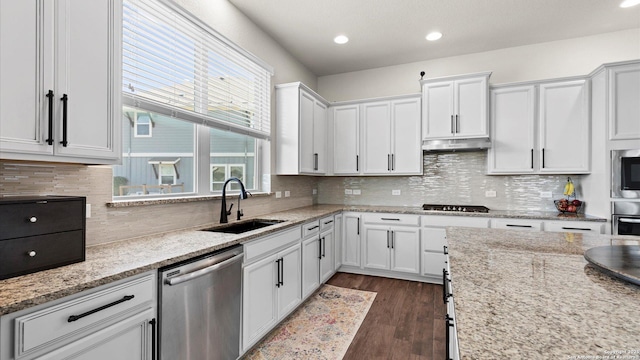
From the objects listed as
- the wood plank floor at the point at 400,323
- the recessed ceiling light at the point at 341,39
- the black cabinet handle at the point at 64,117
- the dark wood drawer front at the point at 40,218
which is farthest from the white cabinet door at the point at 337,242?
the black cabinet handle at the point at 64,117

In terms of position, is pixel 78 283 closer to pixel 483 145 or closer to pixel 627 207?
pixel 483 145

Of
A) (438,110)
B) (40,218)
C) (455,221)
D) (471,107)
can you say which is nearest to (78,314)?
(40,218)

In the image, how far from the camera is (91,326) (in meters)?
1.17

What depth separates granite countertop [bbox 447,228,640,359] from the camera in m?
0.67

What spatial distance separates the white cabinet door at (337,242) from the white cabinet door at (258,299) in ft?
4.92

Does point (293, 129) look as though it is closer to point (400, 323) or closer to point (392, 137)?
point (392, 137)

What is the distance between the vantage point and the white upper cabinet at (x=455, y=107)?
3615 mm

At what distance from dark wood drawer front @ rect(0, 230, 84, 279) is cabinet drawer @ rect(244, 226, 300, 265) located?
3.14 feet

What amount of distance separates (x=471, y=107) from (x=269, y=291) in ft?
10.4

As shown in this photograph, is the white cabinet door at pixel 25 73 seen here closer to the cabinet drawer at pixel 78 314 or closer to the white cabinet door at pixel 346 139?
the cabinet drawer at pixel 78 314

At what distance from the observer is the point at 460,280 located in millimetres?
1108

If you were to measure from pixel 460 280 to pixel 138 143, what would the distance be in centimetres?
220

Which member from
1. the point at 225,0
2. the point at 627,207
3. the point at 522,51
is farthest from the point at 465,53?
the point at 225,0

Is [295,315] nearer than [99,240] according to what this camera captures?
No
